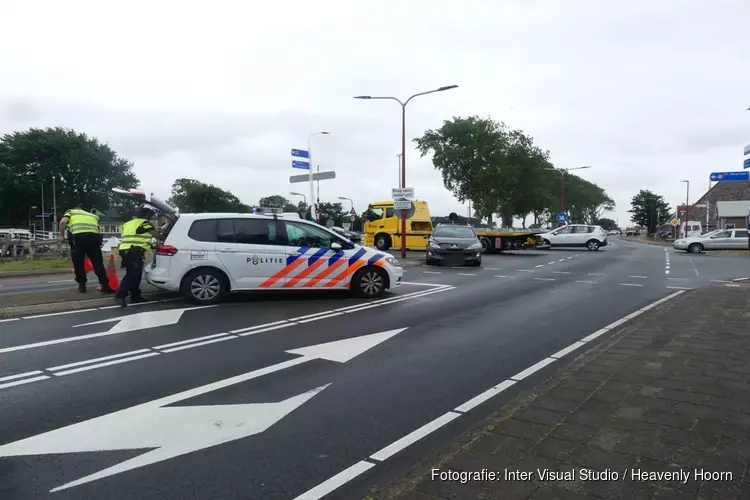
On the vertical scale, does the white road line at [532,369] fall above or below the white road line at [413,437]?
above

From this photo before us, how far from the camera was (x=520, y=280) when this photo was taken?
1475 cm

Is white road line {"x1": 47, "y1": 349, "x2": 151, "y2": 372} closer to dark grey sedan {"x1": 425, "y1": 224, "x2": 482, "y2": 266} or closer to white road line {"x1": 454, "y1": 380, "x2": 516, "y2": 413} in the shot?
white road line {"x1": 454, "y1": 380, "x2": 516, "y2": 413}

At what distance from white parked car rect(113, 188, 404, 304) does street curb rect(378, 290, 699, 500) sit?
521cm

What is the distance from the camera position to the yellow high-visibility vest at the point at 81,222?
10.1 metres

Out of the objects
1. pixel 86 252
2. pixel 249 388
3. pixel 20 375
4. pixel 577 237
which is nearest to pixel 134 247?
pixel 86 252

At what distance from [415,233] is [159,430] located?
23.6 meters

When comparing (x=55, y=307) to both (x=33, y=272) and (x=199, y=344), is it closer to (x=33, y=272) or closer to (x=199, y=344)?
(x=199, y=344)

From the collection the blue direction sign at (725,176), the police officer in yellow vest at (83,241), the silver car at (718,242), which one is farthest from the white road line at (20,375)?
the silver car at (718,242)

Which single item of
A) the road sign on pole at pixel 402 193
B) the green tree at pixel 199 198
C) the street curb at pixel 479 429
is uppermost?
the green tree at pixel 199 198

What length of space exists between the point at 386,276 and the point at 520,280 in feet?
16.7

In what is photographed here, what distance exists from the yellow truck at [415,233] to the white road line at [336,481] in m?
23.7

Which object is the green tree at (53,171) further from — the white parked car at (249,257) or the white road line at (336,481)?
the white road line at (336,481)

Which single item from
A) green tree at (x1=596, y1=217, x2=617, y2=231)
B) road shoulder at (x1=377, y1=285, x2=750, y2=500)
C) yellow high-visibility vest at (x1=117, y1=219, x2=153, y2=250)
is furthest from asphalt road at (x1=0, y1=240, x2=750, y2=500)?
green tree at (x1=596, y1=217, x2=617, y2=231)

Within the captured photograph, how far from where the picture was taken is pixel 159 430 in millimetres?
4078
